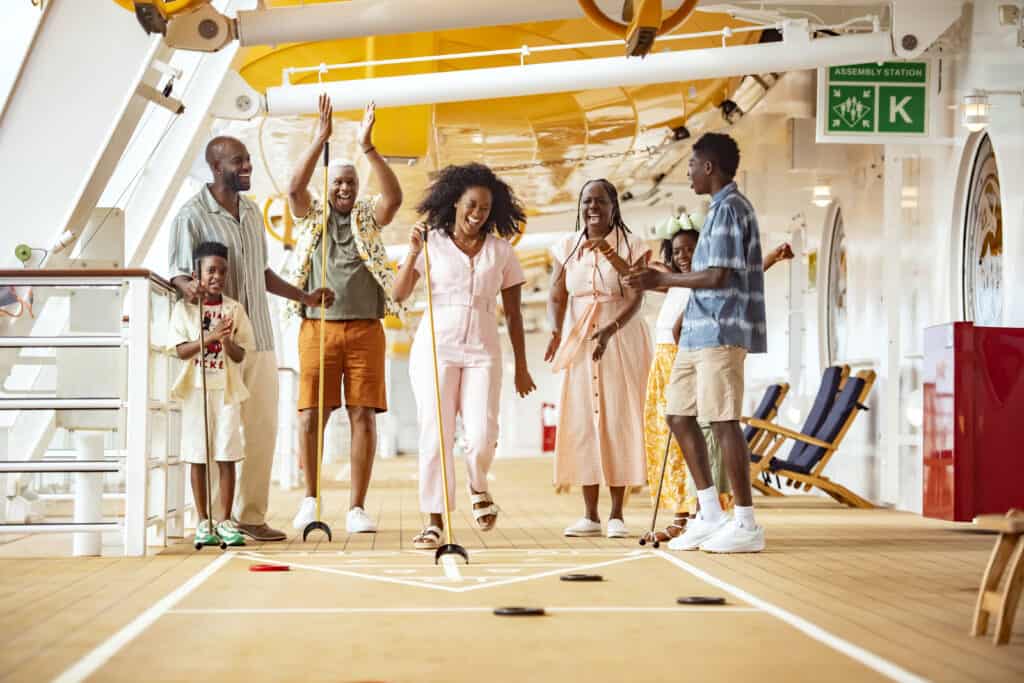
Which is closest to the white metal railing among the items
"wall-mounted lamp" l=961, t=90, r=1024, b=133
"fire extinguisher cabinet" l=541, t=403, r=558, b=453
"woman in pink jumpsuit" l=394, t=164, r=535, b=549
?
"woman in pink jumpsuit" l=394, t=164, r=535, b=549

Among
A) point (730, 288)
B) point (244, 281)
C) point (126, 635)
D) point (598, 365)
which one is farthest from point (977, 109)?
point (126, 635)

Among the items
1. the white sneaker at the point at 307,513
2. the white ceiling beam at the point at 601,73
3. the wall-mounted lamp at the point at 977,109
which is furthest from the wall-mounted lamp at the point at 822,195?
the white sneaker at the point at 307,513

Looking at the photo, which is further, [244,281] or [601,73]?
[601,73]

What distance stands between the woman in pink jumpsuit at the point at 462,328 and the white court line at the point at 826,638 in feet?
4.50

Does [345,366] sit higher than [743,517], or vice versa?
[345,366]

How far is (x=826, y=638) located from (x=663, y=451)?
402 centimetres

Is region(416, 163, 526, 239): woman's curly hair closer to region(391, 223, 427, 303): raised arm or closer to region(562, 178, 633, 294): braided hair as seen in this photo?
region(391, 223, 427, 303): raised arm

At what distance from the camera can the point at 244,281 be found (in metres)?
6.01

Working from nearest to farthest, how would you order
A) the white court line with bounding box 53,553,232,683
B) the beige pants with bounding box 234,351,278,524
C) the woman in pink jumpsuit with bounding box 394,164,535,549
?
1. the white court line with bounding box 53,553,232,683
2. the woman in pink jumpsuit with bounding box 394,164,535,549
3. the beige pants with bounding box 234,351,278,524

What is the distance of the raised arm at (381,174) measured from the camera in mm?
5707

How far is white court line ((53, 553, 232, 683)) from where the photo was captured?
2.74m

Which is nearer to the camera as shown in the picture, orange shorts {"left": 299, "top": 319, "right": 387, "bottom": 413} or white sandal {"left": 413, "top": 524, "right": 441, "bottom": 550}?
white sandal {"left": 413, "top": 524, "right": 441, "bottom": 550}

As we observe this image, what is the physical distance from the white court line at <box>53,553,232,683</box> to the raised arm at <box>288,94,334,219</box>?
1.99 metres

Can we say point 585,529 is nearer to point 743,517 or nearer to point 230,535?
point 743,517
